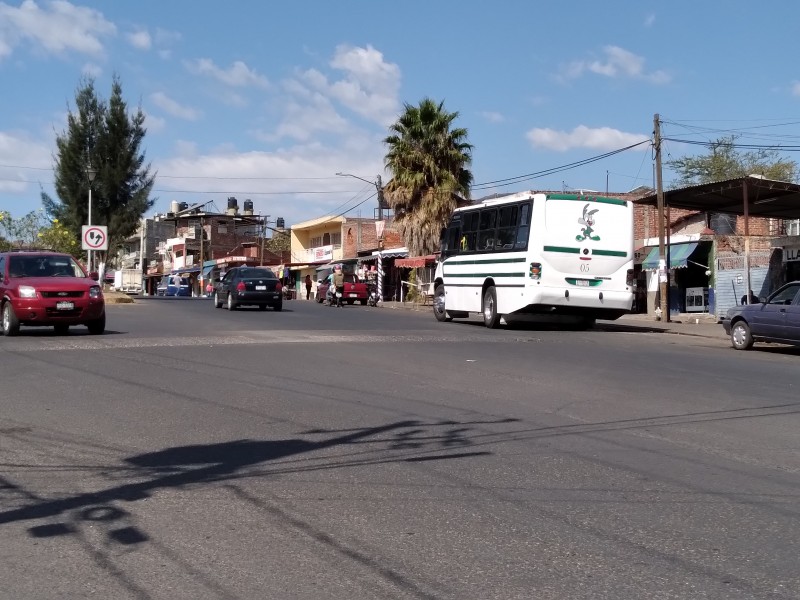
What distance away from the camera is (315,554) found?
493 centimetres

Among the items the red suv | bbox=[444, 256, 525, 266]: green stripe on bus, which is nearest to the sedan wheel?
bbox=[444, 256, 525, 266]: green stripe on bus

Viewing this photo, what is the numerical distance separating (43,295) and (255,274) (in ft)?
46.7

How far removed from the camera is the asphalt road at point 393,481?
4.64m

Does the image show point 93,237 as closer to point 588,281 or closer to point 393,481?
point 588,281

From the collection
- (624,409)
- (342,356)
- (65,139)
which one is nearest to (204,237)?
(65,139)

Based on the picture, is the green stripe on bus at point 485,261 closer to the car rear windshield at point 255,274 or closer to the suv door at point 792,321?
the suv door at point 792,321

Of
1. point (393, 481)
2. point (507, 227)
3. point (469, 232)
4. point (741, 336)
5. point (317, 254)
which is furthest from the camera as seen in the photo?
point (317, 254)

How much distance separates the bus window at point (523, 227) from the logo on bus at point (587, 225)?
1.23 meters

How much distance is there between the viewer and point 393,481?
6.59m

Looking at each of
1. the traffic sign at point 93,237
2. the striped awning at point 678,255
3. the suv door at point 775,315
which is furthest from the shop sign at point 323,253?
the suv door at point 775,315

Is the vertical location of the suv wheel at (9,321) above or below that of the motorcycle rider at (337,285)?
below

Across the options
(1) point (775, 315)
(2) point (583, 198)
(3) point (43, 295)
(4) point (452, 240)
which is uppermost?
(2) point (583, 198)

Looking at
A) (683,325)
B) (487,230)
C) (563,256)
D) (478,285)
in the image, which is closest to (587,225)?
(563,256)

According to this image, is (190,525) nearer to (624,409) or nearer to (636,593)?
(636,593)
